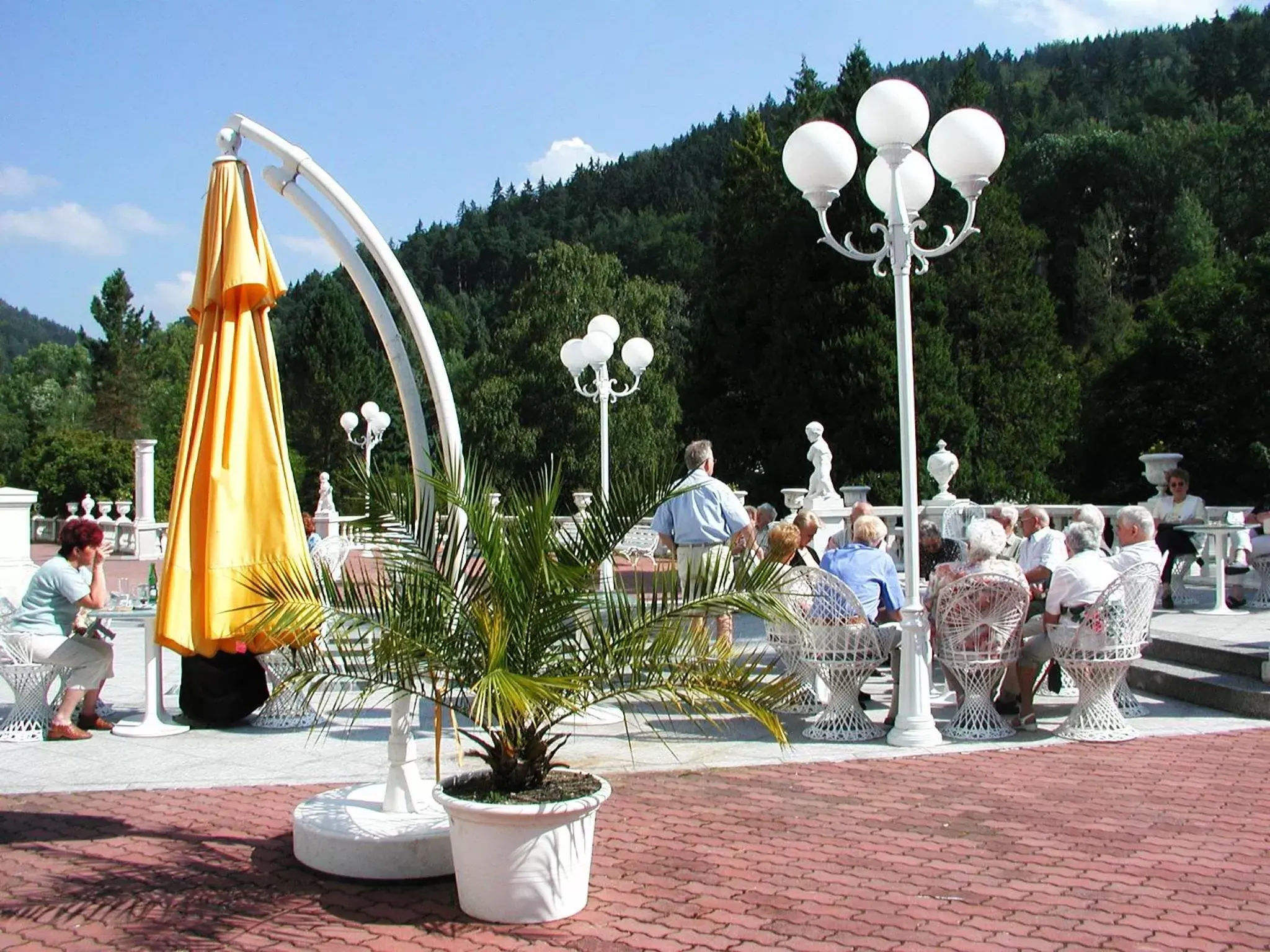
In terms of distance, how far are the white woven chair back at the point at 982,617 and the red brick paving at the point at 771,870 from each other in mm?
846

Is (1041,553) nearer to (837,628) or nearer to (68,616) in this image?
(837,628)

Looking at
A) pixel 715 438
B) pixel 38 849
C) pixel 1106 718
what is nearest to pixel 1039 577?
pixel 1106 718

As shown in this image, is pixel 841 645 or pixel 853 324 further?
pixel 853 324

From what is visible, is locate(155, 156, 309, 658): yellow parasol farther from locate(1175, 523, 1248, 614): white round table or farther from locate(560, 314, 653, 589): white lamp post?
locate(1175, 523, 1248, 614): white round table

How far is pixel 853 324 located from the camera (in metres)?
26.2

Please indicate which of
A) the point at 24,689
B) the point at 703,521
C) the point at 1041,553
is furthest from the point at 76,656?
the point at 1041,553

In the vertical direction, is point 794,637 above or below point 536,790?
above

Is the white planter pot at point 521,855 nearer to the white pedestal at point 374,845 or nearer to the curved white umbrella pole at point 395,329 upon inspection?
the white pedestal at point 374,845

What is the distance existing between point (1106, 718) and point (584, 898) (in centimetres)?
401

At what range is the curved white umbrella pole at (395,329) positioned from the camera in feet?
15.8

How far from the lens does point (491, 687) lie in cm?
371

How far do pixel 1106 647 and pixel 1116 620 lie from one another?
6.2 inches

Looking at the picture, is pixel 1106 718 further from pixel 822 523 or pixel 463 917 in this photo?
pixel 822 523

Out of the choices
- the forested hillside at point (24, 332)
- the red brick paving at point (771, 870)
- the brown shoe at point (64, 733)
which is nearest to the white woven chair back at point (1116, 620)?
the red brick paving at point (771, 870)
